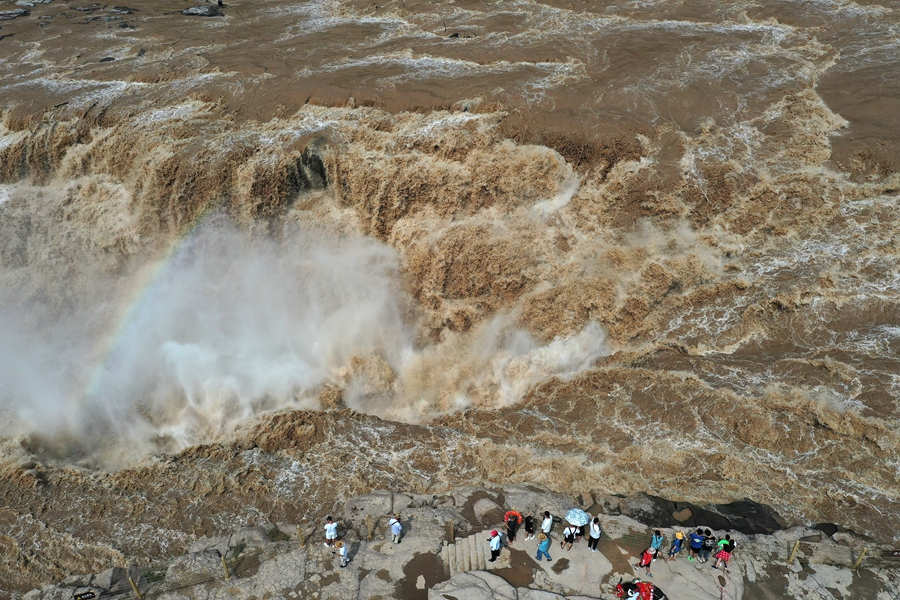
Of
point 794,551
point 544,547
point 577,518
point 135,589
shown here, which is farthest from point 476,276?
point 135,589

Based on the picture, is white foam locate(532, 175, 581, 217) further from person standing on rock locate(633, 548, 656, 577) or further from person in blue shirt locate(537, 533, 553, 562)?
person standing on rock locate(633, 548, 656, 577)

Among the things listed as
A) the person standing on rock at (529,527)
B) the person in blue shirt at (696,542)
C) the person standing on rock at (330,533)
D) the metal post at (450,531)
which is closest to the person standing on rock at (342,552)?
the person standing on rock at (330,533)

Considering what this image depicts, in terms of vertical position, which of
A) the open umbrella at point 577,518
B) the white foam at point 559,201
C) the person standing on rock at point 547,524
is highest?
the white foam at point 559,201

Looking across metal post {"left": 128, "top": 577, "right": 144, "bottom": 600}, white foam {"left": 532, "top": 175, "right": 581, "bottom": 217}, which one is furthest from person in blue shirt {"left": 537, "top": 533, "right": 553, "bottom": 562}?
white foam {"left": 532, "top": 175, "right": 581, "bottom": 217}

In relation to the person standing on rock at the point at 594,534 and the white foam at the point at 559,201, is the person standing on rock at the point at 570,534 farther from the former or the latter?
the white foam at the point at 559,201

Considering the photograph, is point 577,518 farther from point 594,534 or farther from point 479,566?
point 479,566
